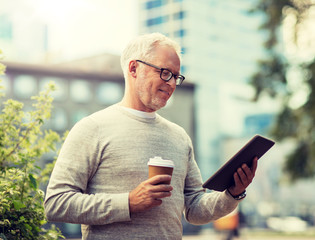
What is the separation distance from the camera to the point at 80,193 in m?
2.35

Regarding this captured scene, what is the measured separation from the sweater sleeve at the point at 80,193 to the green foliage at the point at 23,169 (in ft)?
1.15

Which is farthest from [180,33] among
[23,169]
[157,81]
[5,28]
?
[157,81]

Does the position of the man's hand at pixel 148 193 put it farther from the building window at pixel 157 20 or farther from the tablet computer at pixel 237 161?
the building window at pixel 157 20

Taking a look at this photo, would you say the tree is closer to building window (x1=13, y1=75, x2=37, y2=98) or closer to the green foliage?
the green foliage

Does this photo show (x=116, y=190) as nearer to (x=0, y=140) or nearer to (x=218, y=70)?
(x=0, y=140)

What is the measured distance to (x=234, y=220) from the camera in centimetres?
1548

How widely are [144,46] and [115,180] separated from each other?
0.67 m

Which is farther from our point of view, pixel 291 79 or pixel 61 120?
pixel 61 120

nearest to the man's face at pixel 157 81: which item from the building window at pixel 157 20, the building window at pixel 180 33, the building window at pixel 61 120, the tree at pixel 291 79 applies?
the tree at pixel 291 79

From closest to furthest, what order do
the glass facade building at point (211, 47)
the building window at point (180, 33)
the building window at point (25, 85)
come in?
the building window at point (25, 85)
the glass facade building at point (211, 47)
the building window at point (180, 33)

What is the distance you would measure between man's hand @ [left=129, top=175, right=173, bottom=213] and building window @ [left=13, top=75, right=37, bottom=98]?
45.8 meters

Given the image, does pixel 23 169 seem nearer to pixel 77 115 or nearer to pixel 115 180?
pixel 115 180

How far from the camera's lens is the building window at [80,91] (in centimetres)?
5050

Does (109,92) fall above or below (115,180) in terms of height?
below
